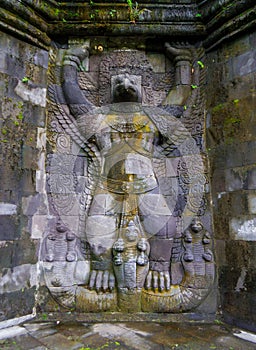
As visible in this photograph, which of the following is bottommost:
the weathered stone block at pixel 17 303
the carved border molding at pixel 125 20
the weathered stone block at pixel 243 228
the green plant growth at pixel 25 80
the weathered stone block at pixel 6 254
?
the weathered stone block at pixel 17 303

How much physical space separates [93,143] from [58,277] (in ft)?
7.66

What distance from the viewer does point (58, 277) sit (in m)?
4.62

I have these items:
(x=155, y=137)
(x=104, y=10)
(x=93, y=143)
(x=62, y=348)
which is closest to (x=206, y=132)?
(x=155, y=137)

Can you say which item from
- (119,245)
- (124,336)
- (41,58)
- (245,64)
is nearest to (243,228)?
(119,245)

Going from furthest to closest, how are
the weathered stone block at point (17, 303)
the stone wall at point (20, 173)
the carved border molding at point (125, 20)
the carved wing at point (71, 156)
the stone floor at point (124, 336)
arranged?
the carved border molding at point (125, 20), the carved wing at point (71, 156), the stone wall at point (20, 173), the weathered stone block at point (17, 303), the stone floor at point (124, 336)

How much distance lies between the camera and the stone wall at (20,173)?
4.22 metres

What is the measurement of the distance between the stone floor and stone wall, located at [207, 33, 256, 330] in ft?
1.56

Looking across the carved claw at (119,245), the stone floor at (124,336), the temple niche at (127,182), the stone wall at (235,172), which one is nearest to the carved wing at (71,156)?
the temple niche at (127,182)

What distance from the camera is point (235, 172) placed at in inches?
177

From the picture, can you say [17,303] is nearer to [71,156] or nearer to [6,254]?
[6,254]

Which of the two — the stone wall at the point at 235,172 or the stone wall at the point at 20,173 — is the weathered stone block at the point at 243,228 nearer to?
the stone wall at the point at 235,172

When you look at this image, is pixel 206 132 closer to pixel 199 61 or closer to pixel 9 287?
pixel 199 61

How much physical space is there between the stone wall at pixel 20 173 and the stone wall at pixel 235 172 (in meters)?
2.95

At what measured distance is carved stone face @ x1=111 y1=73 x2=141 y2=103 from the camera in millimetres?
4977
